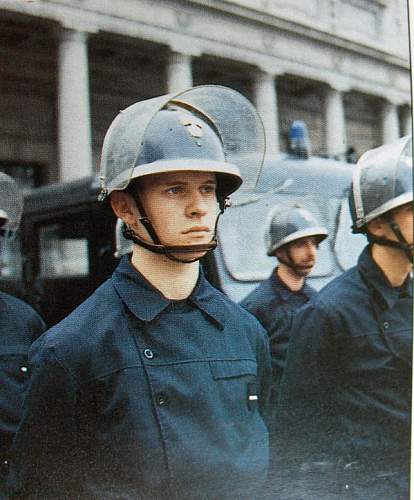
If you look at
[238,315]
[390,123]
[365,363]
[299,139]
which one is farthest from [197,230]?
[390,123]

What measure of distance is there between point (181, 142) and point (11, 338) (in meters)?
0.77

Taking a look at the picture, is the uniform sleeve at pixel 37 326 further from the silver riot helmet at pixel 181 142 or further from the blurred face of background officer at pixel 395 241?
the blurred face of background officer at pixel 395 241

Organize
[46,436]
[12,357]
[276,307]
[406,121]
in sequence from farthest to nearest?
[406,121], [276,307], [12,357], [46,436]

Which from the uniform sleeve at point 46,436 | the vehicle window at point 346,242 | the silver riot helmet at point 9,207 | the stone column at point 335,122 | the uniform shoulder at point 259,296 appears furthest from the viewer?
the stone column at point 335,122

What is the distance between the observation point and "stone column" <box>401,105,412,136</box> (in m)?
2.21

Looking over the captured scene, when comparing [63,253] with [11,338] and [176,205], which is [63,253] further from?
[176,205]

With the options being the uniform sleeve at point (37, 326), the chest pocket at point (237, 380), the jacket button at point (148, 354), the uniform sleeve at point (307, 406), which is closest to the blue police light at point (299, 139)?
the uniform sleeve at point (307, 406)

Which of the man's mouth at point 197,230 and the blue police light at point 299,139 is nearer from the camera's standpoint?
the man's mouth at point 197,230

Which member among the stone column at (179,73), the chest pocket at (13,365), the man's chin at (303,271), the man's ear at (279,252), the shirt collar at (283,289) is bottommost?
the chest pocket at (13,365)

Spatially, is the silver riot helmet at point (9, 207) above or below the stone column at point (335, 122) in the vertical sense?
below

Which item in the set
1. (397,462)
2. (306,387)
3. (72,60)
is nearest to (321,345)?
(306,387)

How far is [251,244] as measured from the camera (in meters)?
2.15

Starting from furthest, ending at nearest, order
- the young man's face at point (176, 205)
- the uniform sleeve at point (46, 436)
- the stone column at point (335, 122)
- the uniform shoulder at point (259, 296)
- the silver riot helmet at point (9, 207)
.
→ the stone column at point (335, 122) < the uniform shoulder at point (259, 296) < the silver riot helmet at point (9, 207) < the young man's face at point (176, 205) < the uniform sleeve at point (46, 436)

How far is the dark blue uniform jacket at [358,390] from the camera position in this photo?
2.12m
